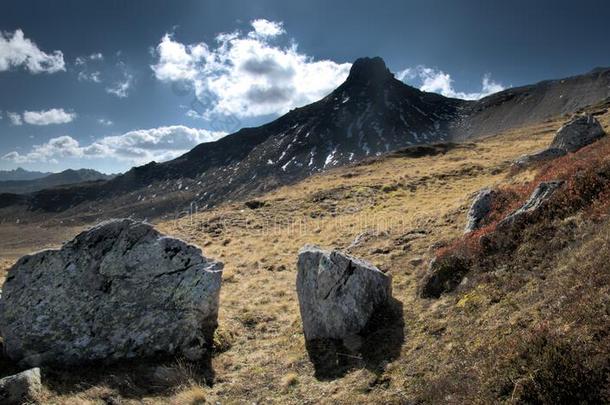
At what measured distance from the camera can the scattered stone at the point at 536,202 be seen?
14.5 metres

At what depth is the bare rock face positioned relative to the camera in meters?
26.9

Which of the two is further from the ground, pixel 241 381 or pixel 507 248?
Answer: pixel 507 248

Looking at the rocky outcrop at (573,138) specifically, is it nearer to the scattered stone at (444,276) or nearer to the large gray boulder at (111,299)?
the scattered stone at (444,276)

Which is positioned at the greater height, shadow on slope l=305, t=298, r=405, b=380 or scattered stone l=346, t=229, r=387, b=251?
scattered stone l=346, t=229, r=387, b=251

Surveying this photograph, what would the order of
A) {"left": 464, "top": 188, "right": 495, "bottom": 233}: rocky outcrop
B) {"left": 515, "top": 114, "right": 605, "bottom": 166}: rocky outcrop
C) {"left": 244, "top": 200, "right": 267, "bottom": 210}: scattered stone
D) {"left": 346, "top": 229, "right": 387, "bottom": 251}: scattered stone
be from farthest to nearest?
{"left": 244, "top": 200, "right": 267, "bottom": 210}: scattered stone < {"left": 346, "top": 229, "right": 387, "bottom": 251}: scattered stone < {"left": 515, "top": 114, "right": 605, "bottom": 166}: rocky outcrop < {"left": 464, "top": 188, "right": 495, "bottom": 233}: rocky outcrop

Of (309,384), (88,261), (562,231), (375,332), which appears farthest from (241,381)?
(562,231)

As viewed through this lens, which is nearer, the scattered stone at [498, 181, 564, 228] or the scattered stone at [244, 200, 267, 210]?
the scattered stone at [498, 181, 564, 228]

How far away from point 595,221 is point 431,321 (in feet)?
17.5

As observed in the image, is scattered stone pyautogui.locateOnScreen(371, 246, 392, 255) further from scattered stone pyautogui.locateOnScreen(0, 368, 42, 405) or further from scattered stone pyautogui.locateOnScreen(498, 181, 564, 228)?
scattered stone pyautogui.locateOnScreen(0, 368, 42, 405)

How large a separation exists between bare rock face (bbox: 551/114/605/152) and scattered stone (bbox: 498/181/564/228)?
14.4m

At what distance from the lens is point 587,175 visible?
1426cm

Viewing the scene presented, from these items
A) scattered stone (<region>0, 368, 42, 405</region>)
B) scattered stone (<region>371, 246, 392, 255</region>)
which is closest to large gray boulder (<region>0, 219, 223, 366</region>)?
scattered stone (<region>0, 368, 42, 405</region>)

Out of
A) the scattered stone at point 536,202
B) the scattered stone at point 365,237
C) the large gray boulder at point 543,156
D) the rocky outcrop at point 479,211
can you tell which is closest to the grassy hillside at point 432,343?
the scattered stone at point 536,202

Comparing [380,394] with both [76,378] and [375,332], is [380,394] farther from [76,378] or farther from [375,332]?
[76,378]
